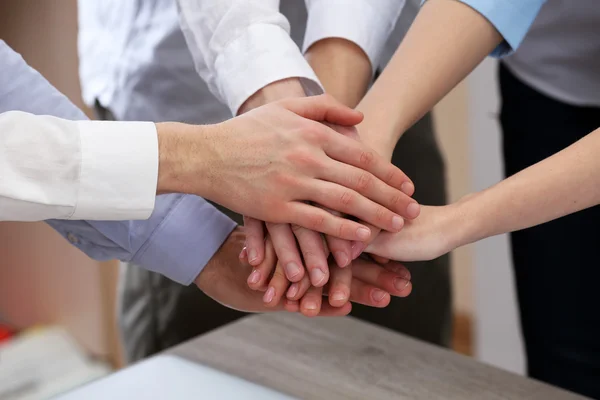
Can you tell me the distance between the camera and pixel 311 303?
73cm

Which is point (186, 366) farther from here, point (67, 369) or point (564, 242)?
point (67, 369)

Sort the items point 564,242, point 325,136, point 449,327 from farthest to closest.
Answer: point 449,327, point 564,242, point 325,136

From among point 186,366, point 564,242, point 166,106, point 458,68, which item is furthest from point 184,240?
point 564,242

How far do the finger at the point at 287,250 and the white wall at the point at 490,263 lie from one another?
952 mm

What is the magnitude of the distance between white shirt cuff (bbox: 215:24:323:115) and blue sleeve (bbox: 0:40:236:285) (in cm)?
13

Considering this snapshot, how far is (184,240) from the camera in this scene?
0.83 m

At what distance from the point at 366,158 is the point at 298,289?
5.7 inches

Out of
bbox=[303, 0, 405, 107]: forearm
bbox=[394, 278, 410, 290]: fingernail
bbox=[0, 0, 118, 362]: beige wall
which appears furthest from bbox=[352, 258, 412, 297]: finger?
bbox=[0, 0, 118, 362]: beige wall

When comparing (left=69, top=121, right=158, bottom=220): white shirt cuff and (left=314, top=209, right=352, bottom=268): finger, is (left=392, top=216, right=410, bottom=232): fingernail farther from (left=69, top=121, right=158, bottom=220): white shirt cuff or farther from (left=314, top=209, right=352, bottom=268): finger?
(left=69, top=121, right=158, bottom=220): white shirt cuff

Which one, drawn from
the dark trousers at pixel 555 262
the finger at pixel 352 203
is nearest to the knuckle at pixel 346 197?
the finger at pixel 352 203

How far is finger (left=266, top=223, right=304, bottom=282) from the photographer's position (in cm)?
72

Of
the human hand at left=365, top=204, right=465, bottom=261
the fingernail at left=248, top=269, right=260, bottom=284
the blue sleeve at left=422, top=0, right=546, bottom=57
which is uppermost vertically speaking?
the blue sleeve at left=422, top=0, right=546, bottom=57

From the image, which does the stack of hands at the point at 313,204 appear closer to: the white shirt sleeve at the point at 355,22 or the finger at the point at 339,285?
the finger at the point at 339,285

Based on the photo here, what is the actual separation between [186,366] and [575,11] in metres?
0.68
